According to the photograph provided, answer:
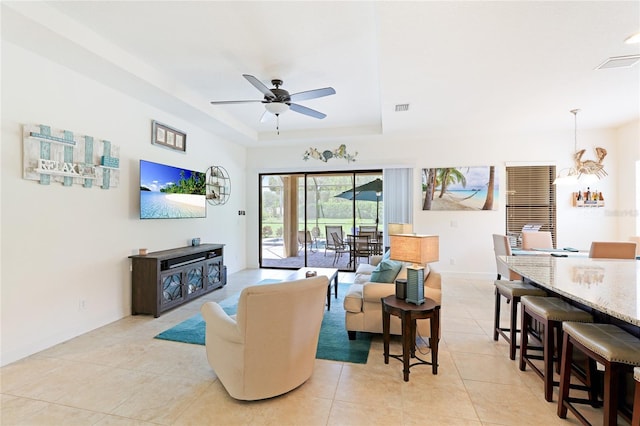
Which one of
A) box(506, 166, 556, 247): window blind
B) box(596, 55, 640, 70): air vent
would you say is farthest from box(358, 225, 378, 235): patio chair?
box(596, 55, 640, 70): air vent

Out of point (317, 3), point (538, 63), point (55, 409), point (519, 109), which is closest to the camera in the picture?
point (55, 409)

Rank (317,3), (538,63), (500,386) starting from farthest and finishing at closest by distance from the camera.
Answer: (538,63) → (317,3) → (500,386)

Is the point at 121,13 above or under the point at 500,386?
above

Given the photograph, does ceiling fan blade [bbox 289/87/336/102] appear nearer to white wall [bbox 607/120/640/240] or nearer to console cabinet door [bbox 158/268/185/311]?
console cabinet door [bbox 158/268/185/311]

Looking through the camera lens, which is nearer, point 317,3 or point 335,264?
point 317,3

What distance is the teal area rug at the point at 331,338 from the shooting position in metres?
2.76

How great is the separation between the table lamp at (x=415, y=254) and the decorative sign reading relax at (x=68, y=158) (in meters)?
3.30

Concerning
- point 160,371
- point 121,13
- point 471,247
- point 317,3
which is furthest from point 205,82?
point 471,247

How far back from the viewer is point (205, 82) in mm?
3955

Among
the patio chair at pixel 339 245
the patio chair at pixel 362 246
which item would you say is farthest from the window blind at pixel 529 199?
the patio chair at pixel 339 245

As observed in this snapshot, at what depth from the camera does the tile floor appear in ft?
6.35

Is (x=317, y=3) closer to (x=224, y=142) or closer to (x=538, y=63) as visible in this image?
(x=538, y=63)

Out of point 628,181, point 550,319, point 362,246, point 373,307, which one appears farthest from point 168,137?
point 628,181

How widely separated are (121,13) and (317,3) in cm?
169
